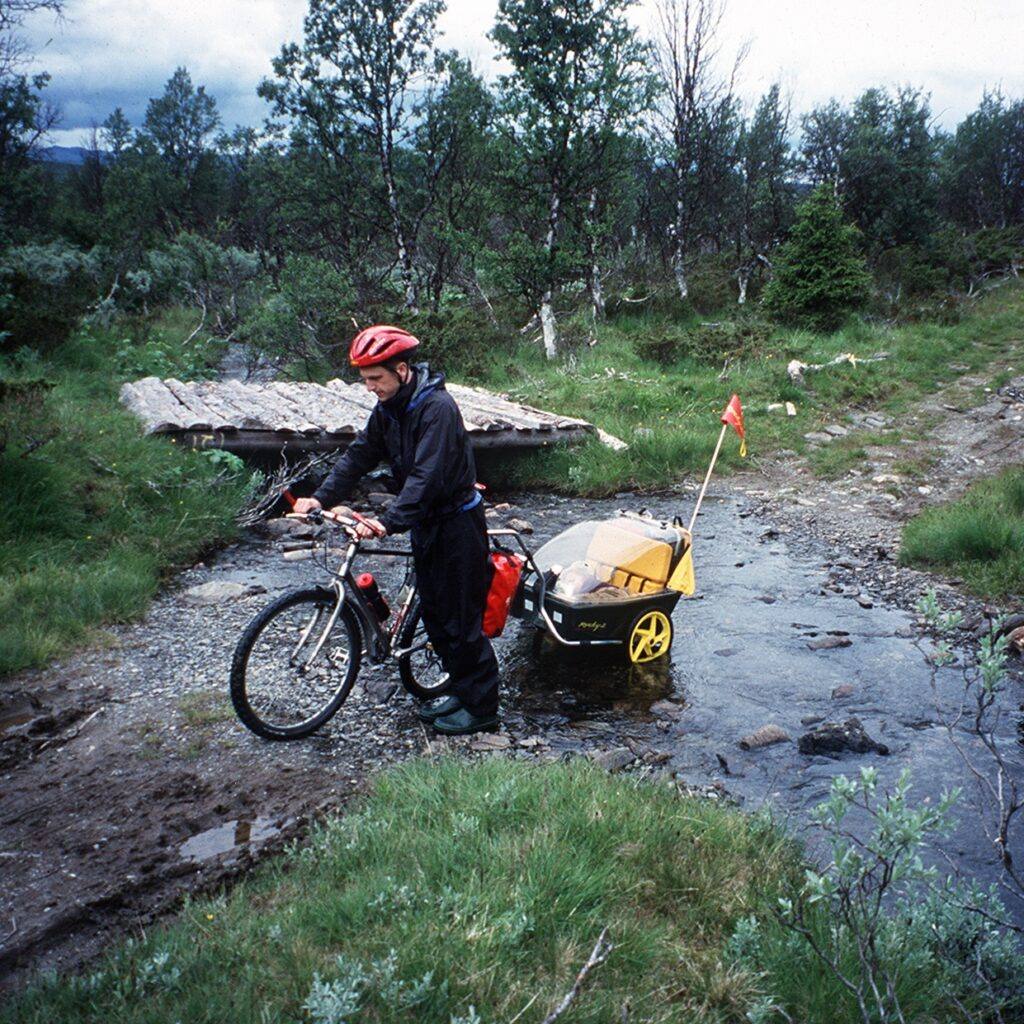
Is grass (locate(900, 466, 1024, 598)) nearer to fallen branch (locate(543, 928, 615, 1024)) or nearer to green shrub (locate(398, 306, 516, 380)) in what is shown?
fallen branch (locate(543, 928, 615, 1024))

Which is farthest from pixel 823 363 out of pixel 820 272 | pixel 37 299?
pixel 37 299

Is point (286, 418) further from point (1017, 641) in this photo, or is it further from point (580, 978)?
point (580, 978)

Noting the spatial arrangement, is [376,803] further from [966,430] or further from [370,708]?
[966,430]

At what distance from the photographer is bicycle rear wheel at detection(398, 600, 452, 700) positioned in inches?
190

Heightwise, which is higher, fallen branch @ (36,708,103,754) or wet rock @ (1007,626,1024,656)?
wet rock @ (1007,626,1024,656)

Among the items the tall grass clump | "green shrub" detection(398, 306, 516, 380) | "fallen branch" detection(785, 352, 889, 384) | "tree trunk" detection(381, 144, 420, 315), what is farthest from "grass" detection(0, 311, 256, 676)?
"fallen branch" detection(785, 352, 889, 384)

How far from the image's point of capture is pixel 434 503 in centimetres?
437

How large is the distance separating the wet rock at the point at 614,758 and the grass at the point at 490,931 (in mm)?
742

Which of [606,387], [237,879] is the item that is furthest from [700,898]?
[606,387]

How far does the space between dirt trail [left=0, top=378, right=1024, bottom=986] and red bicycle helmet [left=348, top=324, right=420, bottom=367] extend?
2035mm

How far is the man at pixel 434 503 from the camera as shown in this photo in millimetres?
4113

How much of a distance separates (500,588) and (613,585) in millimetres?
968

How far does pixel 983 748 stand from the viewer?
15.0ft

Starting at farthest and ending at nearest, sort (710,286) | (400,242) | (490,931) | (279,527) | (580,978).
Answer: (710,286) → (400,242) → (279,527) → (490,931) → (580,978)
